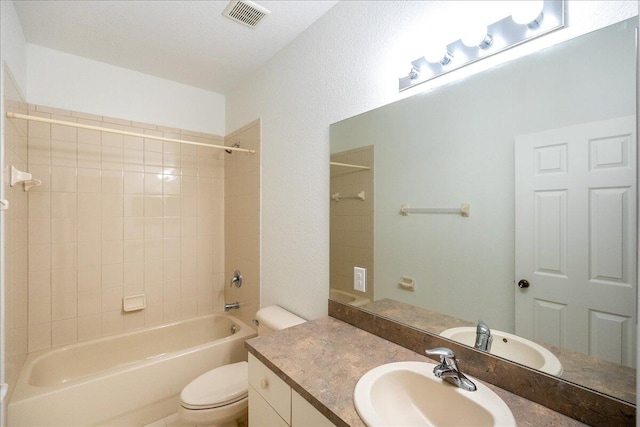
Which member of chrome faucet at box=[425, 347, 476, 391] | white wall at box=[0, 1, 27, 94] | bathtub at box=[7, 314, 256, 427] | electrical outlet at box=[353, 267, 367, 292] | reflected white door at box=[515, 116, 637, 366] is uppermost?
white wall at box=[0, 1, 27, 94]

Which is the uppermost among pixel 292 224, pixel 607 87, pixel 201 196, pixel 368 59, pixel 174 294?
pixel 368 59

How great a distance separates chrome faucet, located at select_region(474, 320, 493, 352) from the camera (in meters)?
0.93

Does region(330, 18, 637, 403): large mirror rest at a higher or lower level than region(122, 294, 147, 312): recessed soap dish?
higher

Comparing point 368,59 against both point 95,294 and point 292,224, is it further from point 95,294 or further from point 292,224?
point 95,294

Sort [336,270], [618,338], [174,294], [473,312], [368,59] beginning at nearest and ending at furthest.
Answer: [618,338] → [473,312] → [368,59] → [336,270] → [174,294]

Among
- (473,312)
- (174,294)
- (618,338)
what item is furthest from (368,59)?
(174,294)

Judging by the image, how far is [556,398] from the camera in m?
0.75

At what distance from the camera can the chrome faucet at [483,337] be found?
93 centimetres

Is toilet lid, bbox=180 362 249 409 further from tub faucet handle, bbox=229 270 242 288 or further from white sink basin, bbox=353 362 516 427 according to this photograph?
white sink basin, bbox=353 362 516 427

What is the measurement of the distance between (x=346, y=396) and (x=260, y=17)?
6.12 feet

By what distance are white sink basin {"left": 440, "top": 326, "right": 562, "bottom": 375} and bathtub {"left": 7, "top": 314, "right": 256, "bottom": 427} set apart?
5.51 feet

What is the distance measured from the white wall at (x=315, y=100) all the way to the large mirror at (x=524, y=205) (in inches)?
4.7

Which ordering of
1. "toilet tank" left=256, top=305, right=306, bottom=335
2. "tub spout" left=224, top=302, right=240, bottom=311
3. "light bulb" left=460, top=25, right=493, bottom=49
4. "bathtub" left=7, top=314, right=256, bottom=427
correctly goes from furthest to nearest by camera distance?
1. "tub spout" left=224, top=302, right=240, bottom=311
2. "toilet tank" left=256, top=305, right=306, bottom=335
3. "bathtub" left=7, top=314, right=256, bottom=427
4. "light bulb" left=460, top=25, right=493, bottom=49

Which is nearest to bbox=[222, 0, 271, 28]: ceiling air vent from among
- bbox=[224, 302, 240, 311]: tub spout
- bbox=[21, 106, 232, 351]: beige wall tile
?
bbox=[21, 106, 232, 351]: beige wall tile
